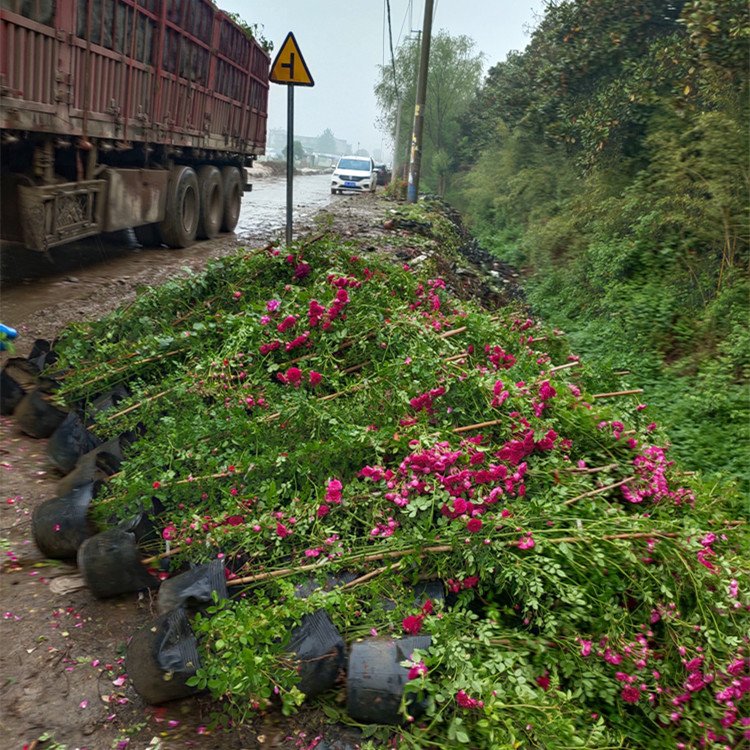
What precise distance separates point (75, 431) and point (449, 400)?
2.06 m

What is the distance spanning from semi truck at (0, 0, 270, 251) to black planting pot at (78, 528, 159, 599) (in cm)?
462

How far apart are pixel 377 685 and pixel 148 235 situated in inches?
422

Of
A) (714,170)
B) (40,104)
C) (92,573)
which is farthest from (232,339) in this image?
(714,170)

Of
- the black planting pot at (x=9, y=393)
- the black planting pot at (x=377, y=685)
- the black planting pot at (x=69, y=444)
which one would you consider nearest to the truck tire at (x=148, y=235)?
the black planting pot at (x=9, y=393)

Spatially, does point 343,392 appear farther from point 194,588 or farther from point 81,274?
point 81,274

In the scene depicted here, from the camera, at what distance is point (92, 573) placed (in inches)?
124

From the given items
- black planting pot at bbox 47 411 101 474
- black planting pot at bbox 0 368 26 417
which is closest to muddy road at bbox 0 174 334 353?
black planting pot at bbox 0 368 26 417

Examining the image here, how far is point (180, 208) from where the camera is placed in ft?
39.3

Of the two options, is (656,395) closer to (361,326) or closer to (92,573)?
(361,326)

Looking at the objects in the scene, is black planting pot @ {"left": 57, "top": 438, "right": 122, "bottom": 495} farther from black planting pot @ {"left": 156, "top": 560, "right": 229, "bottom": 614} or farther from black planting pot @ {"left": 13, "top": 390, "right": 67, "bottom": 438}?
black planting pot @ {"left": 156, "top": 560, "right": 229, "bottom": 614}

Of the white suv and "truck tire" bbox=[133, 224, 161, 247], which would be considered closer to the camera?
"truck tire" bbox=[133, 224, 161, 247]

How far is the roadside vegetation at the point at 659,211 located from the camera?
7.18 meters

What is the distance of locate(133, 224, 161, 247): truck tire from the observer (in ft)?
39.4

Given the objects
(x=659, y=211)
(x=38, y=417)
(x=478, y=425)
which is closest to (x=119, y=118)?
(x=38, y=417)
